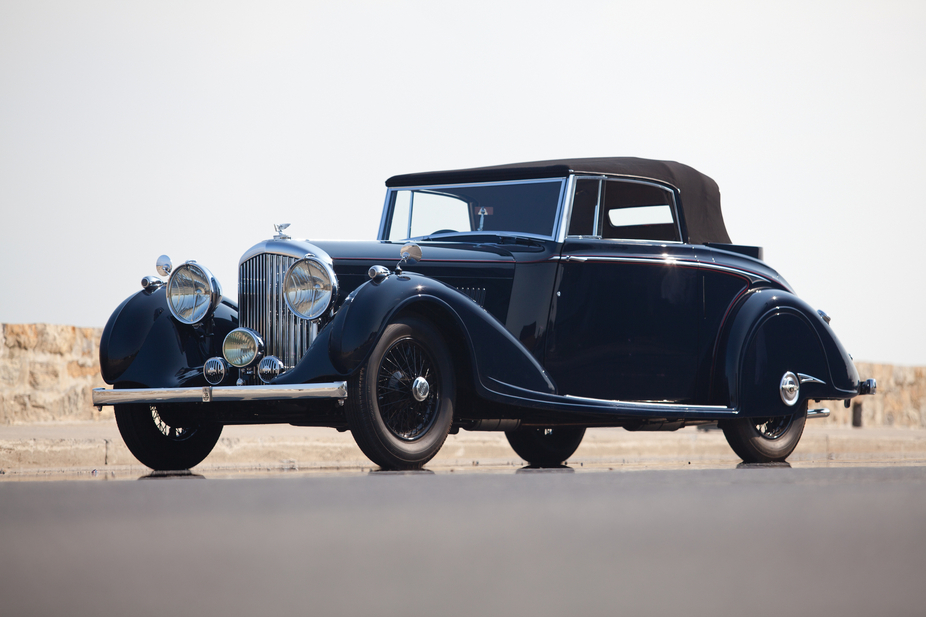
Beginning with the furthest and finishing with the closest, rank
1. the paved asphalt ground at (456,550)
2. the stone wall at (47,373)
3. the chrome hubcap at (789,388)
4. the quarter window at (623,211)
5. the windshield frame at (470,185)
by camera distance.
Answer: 1. the stone wall at (47,373)
2. the chrome hubcap at (789,388)
3. the quarter window at (623,211)
4. the windshield frame at (470,185)
5. the paved asphalt ground at (456,550)

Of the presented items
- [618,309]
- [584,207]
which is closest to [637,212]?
[584,207]

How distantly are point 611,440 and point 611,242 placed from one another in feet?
18.1

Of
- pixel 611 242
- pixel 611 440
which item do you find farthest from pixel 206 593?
pixel 611 440

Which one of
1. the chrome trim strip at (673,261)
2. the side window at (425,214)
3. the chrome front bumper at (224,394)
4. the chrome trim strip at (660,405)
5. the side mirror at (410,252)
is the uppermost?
the side window at (425,214)

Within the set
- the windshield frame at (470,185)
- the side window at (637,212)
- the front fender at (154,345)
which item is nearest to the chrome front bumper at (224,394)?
the front fender at (154,345)

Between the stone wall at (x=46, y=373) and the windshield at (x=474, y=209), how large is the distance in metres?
5.74

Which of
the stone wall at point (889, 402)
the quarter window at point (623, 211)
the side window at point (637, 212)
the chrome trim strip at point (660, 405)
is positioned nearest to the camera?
the chrome trim strip at point (660, 405)

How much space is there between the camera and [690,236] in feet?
24.4

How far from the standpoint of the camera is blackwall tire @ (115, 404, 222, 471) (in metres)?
6.04

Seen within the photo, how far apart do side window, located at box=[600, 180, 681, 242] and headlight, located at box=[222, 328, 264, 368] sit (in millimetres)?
2493

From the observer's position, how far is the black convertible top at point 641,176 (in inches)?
271

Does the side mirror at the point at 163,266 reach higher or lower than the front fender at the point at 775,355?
higher

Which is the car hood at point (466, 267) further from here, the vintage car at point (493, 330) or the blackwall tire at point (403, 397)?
the blackwall tire at point (403, 397)

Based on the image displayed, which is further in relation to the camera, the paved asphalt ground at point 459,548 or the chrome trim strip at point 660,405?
the chrome trim strip at point 660,405
